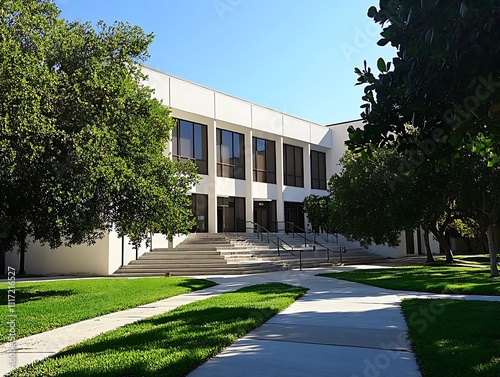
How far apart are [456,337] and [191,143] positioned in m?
24.8

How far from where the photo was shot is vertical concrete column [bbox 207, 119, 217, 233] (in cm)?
3086

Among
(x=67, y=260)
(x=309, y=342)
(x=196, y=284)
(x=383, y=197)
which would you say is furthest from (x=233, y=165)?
(x=309, y=342)

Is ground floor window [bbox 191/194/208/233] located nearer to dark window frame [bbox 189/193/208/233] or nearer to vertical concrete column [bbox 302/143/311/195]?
dark window frame [bbox 189/193/208/233]

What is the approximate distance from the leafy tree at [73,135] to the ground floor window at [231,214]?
17.9 meters

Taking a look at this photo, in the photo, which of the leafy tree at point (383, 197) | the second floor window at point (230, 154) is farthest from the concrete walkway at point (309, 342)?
the second floor window at point (230, 154)

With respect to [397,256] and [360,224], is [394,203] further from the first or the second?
Answer: [397,256]

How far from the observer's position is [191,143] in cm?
3047

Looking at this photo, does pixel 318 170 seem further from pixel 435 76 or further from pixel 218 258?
pixel 435 76

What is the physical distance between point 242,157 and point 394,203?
54.5ft

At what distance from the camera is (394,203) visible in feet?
62.1

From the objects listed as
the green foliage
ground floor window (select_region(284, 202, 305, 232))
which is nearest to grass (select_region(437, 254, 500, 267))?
the green foliage

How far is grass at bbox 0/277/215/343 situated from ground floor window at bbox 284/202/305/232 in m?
20.0

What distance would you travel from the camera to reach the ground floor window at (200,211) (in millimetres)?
30562

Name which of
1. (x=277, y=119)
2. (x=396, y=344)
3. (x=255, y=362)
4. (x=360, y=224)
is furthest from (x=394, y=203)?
(x=277, y=119)
